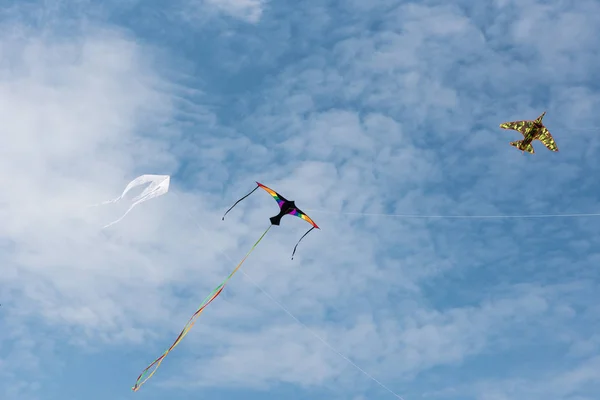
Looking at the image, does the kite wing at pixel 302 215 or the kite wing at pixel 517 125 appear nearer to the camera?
the kite wing at pixel 517 125

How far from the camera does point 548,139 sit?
3438cm

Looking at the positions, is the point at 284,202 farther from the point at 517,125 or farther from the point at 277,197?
the point at 517,125

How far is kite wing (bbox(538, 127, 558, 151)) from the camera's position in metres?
34.3

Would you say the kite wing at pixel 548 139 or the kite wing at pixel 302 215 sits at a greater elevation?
the kite wing at pixel 548 139

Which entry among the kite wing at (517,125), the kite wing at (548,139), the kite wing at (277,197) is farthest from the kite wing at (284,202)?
the kite wing at (548,139)

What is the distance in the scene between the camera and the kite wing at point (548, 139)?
3428 centimetres

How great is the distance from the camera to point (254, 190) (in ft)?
108

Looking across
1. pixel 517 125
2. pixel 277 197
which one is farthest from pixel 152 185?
pixel 517 125

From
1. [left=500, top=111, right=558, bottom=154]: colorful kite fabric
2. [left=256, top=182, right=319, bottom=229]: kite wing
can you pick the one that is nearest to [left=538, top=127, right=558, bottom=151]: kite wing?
[left=500, top=111, right=558, bottom=154]: colorful kite fabric

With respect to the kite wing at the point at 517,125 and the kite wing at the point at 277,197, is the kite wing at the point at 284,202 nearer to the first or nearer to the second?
the kite wing at the point at 277,197

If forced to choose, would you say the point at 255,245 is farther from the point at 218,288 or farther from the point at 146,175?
the point at 146,175

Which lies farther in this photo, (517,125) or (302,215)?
(302,215)

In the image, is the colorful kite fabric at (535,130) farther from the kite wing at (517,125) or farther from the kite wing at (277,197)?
the kite wing at (277,197)

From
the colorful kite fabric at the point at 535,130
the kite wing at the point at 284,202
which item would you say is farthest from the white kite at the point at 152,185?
the colorful kite fabric at the point at 535,130
